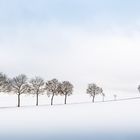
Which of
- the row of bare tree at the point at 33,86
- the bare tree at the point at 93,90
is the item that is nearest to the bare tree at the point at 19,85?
the row of bare tree at the point at 33,86

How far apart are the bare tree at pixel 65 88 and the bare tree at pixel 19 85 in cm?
2026

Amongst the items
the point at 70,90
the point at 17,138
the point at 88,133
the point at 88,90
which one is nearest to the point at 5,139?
the point at 17,138

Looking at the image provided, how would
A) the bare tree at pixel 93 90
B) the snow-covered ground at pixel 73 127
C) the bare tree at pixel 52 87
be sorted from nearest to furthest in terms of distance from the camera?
the snow-covered ground at pixel 73 127
the bare tree at pixel 52 87
the bare tree at pixel 93 90

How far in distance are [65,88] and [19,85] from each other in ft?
89.4

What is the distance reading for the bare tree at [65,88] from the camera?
144m

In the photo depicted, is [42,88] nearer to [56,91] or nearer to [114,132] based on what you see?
[56,91]

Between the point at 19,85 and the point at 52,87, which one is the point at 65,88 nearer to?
the point at 52,87

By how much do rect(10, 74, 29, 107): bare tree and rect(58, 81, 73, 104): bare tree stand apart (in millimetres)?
20256

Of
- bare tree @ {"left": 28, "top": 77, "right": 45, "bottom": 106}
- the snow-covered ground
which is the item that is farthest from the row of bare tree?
the snow-covered ground

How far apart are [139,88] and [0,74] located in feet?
263

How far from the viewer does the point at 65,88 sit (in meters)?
146

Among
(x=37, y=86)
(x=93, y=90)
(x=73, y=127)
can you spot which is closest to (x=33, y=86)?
(x=37, y=86)

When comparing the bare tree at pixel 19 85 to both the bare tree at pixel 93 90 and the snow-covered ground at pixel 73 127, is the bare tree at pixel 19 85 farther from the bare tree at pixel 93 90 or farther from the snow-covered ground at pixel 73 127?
the snow-covered ground at pixel 73 127

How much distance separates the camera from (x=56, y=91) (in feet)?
463
